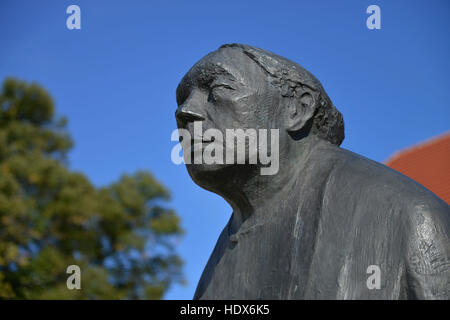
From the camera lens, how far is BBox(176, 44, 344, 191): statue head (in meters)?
2.91

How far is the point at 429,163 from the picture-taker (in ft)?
49.0

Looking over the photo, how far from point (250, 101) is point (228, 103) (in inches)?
4.8

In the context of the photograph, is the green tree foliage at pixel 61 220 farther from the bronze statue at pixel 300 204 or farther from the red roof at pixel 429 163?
the bronze statue at pixel 300 204

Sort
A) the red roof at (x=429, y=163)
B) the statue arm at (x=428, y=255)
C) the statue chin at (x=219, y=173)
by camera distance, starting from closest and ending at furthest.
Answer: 1. the statue arm at (x=428, y=255)
2. the statue chin at (x=219, y=173)
3. the red roof at (x=429, y=163)

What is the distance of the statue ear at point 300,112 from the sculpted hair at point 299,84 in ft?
0.11

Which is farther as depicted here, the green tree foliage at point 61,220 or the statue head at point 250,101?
the green tree foliage at point 61,220

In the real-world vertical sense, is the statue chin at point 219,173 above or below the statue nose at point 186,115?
below

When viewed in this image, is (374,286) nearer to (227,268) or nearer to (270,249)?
(270,249)

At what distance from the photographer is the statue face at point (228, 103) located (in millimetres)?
2904

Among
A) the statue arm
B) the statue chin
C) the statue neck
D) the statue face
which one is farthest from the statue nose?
the statue arm

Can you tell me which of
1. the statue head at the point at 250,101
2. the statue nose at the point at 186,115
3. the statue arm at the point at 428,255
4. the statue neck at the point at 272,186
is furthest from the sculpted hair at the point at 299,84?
the statue arm at the point at 428,255
